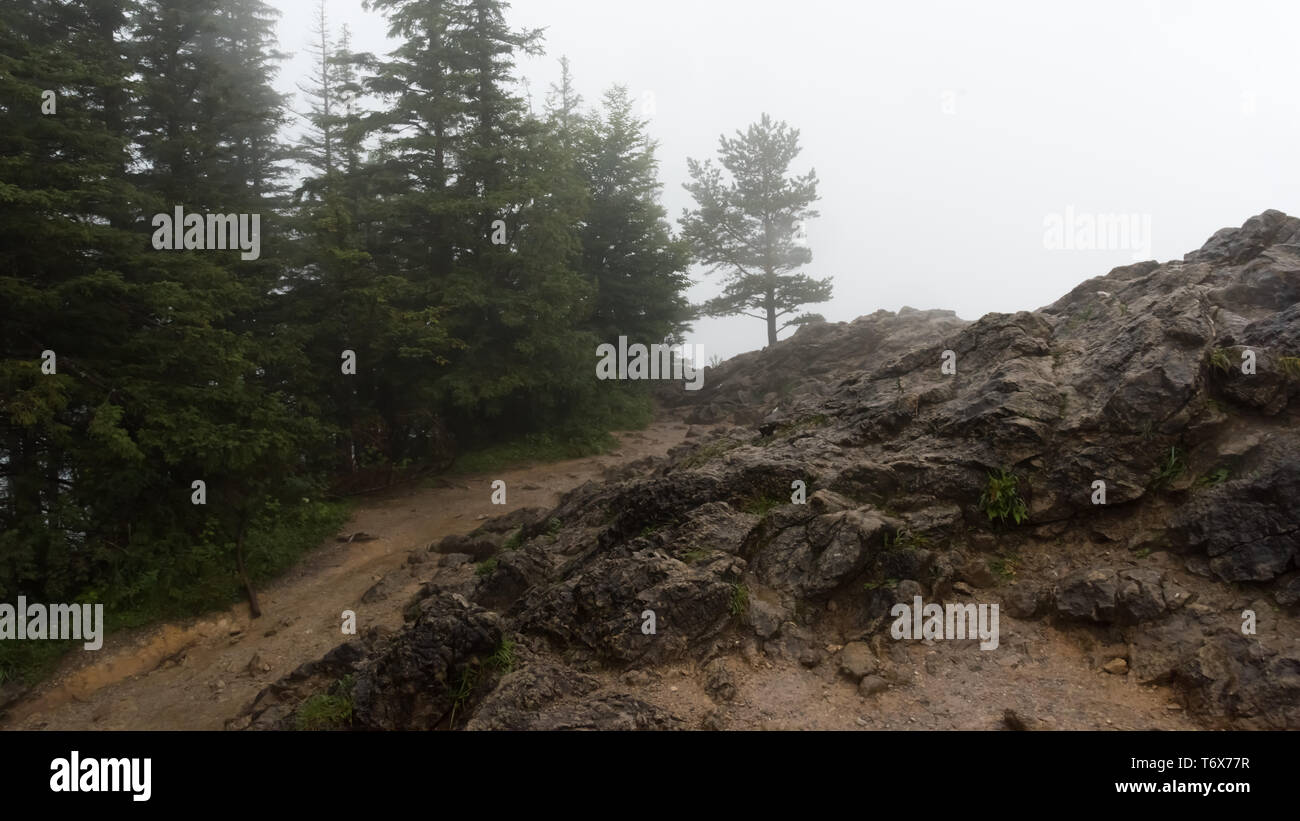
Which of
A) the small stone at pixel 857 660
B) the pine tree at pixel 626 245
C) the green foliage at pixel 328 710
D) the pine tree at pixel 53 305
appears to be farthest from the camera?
the pine tree at pixel 626 245

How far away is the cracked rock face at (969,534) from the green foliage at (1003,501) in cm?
8

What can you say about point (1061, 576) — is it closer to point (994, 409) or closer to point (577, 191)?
point (994, 409)

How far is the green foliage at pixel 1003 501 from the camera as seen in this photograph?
7.79 m

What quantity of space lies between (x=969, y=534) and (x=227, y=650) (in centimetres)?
1157

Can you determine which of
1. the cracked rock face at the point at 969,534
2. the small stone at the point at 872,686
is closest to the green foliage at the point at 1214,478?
the cracked rock face at the point at 969,534

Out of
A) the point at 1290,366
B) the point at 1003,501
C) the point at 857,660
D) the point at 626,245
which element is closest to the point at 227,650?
the point at 857,660

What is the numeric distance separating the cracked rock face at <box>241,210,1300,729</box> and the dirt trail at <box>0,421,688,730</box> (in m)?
3.19

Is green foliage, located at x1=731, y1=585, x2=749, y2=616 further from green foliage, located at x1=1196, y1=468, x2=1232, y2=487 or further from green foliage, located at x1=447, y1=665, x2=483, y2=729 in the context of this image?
green foliage, located at x1=1196, y1=468, x2=1232, y2=487

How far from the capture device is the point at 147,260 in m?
11.9

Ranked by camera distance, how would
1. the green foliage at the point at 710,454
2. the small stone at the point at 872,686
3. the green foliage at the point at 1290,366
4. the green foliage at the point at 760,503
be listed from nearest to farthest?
the small stone at the point at 872,686, the green foliage at the point at 1290,366, the green foliage at the point at 760,503, the green foliage at the point at 710,454

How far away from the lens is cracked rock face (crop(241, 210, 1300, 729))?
6.34 m

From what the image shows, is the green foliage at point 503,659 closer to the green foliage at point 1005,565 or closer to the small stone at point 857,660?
the small stone at point 857,660

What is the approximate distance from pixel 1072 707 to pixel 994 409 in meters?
3.95

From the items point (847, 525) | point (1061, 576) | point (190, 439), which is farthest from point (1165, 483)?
point (190, 439)
